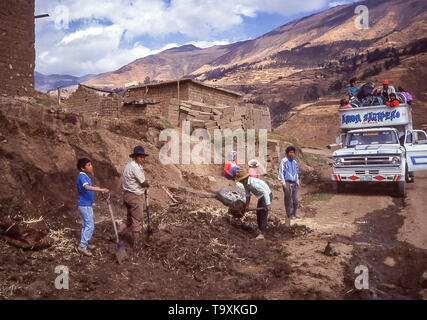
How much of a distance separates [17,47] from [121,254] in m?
12.2

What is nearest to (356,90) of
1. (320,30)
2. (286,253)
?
(286,253)

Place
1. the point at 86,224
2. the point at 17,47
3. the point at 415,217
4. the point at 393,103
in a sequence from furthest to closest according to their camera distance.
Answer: the point at 17,47
the point at 393,103
the point at 415,217
the point at 86,224

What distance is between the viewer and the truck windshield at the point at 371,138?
12062 mm

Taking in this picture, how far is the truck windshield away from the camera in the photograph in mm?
12062

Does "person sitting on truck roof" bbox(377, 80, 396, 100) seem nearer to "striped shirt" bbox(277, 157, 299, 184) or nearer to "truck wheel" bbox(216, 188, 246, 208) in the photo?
"striped shirt" bbox(277, 157, 299, 184)

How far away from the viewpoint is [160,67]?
5502 inches

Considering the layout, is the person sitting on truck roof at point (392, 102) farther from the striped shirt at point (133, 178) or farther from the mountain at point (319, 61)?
the mountain at point (319, 61)

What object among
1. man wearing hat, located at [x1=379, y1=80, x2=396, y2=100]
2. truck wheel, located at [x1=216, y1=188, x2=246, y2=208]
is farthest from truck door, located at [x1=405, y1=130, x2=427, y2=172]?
truck wheel, located at [x1=216, y1=188, x2=246, y2=208]

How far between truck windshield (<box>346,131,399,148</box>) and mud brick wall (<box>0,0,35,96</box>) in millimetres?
13287

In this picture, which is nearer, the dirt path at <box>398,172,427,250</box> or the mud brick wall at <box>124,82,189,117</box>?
the dirt path at <box>398,172,427,250</box>

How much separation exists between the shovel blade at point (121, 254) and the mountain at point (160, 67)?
11221 centimetres
